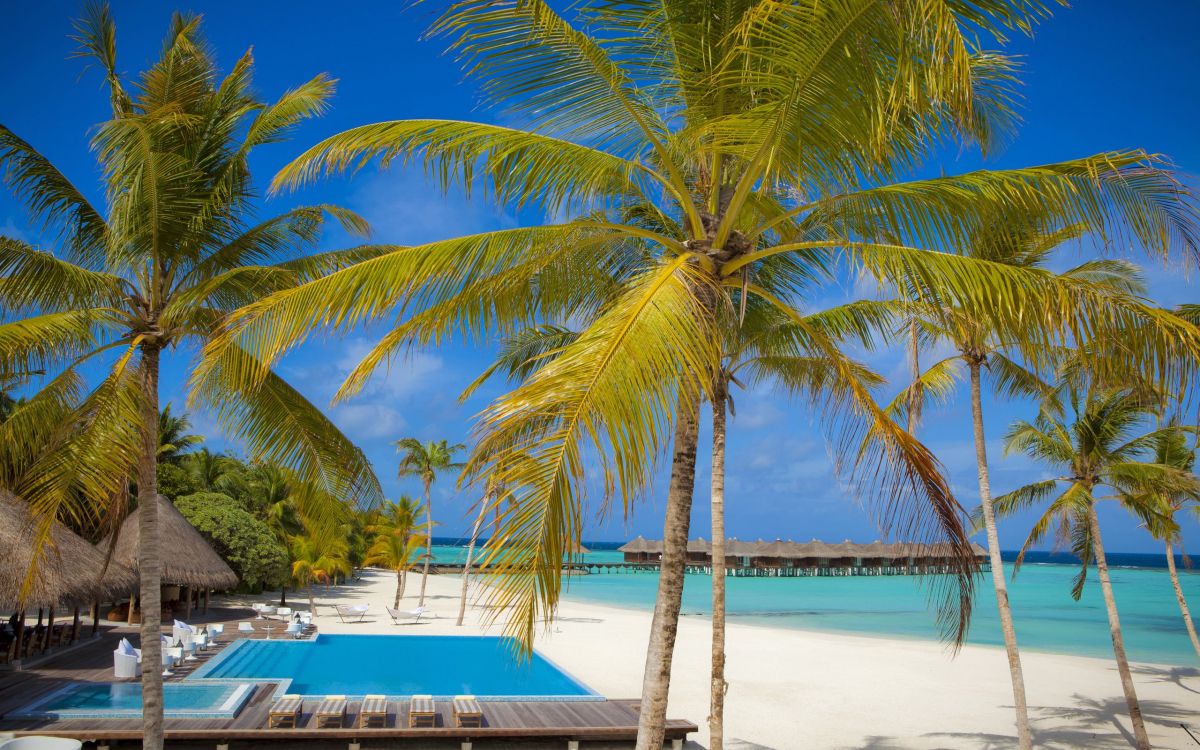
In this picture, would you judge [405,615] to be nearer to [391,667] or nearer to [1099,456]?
[391,667]

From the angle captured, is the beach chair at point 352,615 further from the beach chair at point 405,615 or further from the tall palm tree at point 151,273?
the tall palm tree at point 151,273

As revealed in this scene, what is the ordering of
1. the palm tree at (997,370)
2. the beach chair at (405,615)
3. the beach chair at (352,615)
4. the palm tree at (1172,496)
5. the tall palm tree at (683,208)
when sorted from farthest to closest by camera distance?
the beach chair at (352,615) < the beach chair at (405,615) < the palm tree at (1172,496) < the palm tree at (997,370) < the tall palm tree at (683,208)

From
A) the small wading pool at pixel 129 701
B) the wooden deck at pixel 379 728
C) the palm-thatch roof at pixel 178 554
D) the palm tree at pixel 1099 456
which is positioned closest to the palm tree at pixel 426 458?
the palm-thatch roof at pixel 178 554

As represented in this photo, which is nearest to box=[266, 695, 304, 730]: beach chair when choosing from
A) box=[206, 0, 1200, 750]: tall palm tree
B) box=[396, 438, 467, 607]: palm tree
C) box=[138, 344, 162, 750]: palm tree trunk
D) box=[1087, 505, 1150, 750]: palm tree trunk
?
box=[138, 344, 162, 750]: palm tree trunk

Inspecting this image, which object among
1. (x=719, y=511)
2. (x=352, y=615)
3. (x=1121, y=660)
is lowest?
(x=352, y=615)

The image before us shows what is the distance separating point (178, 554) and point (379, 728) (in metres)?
13.3

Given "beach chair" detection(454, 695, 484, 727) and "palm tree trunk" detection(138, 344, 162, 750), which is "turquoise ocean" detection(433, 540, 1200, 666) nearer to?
"beach chair" detection(454, 695, 484, 727)

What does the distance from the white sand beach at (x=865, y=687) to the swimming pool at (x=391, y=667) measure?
41.8 inches

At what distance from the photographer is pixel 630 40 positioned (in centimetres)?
507

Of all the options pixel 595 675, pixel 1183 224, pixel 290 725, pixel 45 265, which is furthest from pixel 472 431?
pixel 595 675

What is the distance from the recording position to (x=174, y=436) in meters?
34.1

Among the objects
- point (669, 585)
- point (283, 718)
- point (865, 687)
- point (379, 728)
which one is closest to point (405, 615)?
point (865, 687)

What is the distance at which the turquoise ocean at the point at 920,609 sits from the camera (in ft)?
103

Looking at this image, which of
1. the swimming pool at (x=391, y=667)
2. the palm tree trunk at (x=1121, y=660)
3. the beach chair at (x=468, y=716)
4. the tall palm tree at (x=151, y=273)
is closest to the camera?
the tall palm tree at (x=151, y=273)
